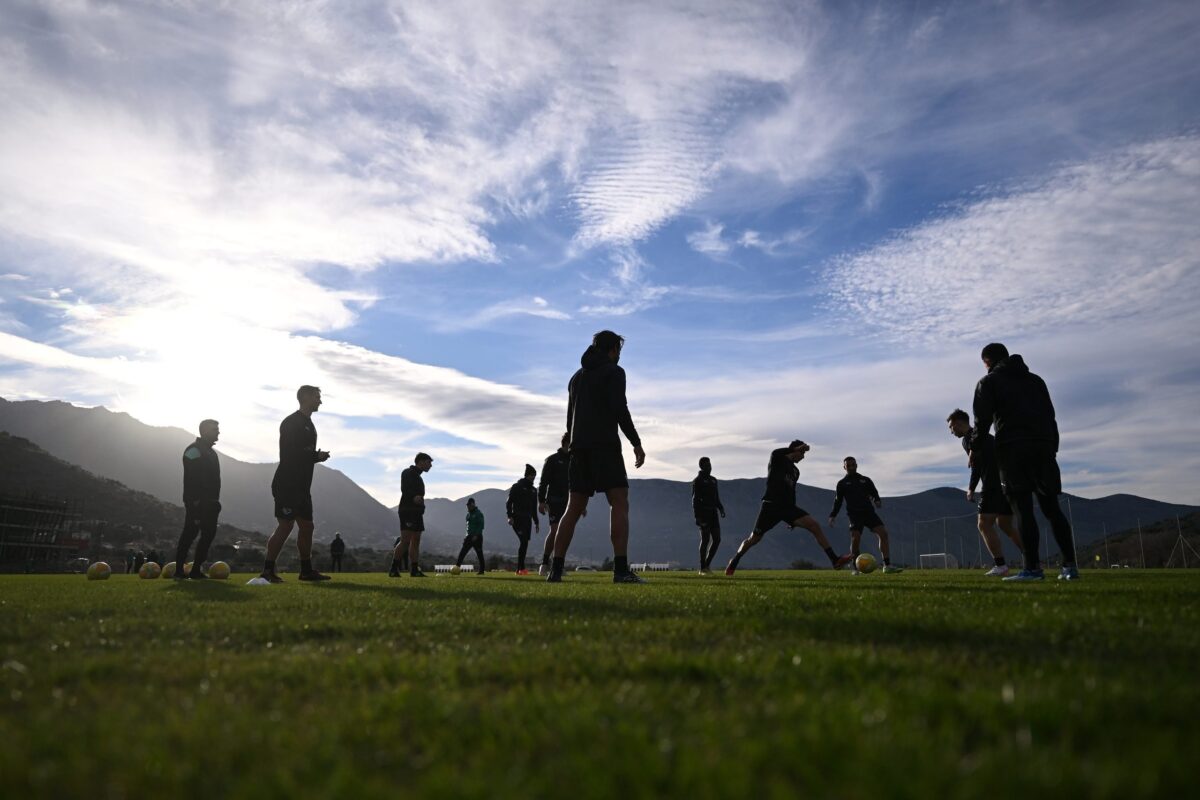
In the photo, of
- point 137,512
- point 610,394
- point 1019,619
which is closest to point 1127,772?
point 1019,619

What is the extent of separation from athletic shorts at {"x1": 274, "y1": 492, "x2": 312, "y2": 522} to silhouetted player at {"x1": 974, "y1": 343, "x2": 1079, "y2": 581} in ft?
30.2

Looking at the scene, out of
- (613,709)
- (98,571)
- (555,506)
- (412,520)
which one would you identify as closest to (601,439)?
(613,709)

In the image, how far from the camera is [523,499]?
2016cm

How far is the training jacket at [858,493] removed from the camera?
53.6ft

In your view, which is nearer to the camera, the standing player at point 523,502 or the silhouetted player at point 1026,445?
the silhouetted player at point 1026,445

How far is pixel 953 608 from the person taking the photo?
502cm

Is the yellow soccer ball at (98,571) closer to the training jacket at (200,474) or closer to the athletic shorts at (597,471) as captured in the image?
the training jacket at (200,474)

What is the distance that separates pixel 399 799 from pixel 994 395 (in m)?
9.52

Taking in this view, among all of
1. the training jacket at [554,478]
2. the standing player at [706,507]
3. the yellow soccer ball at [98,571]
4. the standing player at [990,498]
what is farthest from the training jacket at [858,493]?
the yellow soccer ball at [98,571]

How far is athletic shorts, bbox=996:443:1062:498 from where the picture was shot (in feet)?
29.5

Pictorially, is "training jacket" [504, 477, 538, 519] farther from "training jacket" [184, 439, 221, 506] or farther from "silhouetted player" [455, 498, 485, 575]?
"training jacket" [184, 439, 221, 506]

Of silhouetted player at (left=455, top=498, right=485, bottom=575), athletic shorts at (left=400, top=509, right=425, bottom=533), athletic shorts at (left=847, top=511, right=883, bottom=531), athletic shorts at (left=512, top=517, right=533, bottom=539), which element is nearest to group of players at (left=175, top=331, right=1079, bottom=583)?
athletic shorts at (left=847, top=511, right=883, bottom=531)

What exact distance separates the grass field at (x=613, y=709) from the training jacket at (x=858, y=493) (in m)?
12.5

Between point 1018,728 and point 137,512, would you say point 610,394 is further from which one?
point 137,512
